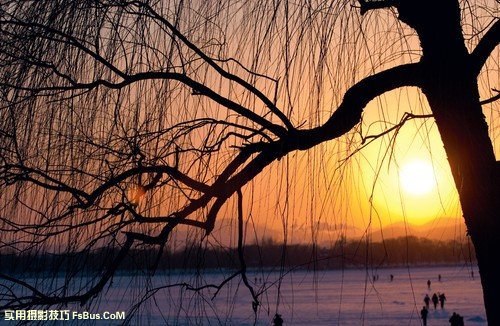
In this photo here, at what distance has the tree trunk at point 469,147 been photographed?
1.84 metres

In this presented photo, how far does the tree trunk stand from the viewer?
1.84m

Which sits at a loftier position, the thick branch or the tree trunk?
the thick branch

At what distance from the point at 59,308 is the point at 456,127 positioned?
1274mm

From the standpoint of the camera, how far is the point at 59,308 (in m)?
1.80

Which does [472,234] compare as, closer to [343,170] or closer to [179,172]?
[343,170]

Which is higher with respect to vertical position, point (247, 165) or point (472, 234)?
point (247, 165)

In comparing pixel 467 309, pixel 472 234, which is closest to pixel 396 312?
pixel 467 309

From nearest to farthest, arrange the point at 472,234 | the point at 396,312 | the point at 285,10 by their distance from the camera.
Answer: the point at 285,10, the point at 472,234, the point at 396,312

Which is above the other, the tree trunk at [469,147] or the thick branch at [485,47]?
the thick branch at [485,47]

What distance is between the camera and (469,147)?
1863 millimetres

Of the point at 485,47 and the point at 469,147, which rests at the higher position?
the point at 485,47

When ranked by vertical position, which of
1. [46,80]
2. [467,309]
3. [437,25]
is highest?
[437,25]

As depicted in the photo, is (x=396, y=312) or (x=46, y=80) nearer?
(x=46, y=80)

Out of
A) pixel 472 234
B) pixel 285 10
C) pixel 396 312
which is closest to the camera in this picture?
pixel 285 10
